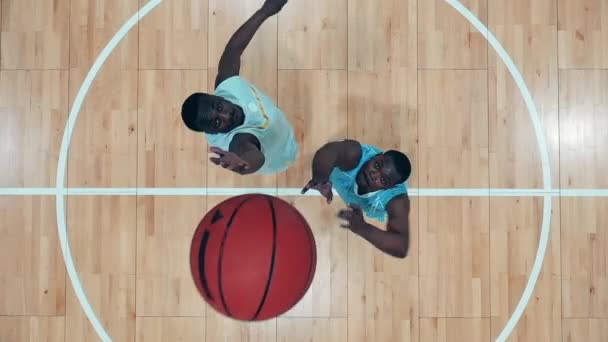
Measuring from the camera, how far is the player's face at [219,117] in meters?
2.69

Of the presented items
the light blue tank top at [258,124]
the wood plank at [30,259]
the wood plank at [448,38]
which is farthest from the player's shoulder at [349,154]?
the wood plank at [30,259]

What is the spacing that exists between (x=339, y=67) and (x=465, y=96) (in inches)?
35.2

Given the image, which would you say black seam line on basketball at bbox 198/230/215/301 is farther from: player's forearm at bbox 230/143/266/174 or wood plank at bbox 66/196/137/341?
wood plank at bbox 66/196/137/341

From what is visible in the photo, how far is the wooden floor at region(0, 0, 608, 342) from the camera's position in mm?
3752

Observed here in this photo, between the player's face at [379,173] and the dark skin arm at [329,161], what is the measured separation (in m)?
0.12

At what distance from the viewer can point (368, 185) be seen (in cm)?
300

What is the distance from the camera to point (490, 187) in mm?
3814

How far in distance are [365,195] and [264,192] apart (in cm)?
83

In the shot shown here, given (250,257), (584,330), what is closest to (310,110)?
(250,257)

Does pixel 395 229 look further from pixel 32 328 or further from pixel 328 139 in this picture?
pixel 32 328

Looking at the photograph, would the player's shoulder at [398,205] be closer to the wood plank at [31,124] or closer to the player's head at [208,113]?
the player's head at [208,113]

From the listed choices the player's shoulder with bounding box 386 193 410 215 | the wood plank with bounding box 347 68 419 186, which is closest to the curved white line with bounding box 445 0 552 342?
the wood plank with bounding box 347 68 419 186

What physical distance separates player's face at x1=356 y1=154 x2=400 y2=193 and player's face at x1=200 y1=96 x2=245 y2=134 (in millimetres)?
733

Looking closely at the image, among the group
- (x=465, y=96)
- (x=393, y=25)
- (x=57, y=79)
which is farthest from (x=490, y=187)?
(x=57, y=79)
